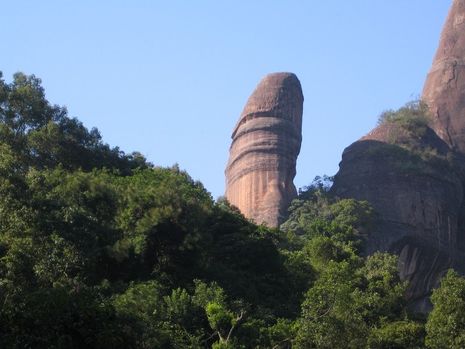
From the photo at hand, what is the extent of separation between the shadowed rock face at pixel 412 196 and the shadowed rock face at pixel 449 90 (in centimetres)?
275

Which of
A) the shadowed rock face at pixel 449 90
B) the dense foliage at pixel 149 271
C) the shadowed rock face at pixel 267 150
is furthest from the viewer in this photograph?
the shadowed rock face at pixel 449 90

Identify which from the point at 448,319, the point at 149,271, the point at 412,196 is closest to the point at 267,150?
the point at 412,196

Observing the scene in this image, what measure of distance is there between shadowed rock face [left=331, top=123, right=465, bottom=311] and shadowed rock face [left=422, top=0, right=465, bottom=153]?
2.75m

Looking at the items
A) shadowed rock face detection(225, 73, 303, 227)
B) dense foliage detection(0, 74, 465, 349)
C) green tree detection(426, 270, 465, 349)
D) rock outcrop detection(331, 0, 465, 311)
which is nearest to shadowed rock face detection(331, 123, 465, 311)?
rock outcrop detection(331, 0, 465, 311)

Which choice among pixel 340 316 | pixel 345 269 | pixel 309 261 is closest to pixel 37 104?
pixel 309 261

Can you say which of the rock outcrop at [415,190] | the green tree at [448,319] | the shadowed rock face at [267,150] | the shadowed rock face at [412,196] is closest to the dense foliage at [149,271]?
the green tree at [448,319]

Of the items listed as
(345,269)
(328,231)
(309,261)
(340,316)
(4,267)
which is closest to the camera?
(4,267)

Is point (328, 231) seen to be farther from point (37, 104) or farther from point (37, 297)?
point (37, 297)

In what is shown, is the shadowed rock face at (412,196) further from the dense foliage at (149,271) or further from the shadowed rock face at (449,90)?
the dense foliage at (149,271)

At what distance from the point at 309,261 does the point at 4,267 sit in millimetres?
11416

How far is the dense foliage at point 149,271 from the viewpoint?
55.7ft

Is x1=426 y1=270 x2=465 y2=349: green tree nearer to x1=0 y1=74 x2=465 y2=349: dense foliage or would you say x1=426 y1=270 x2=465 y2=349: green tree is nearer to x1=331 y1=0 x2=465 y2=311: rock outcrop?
x1=0 y1=74 x2=465 y2=349: dense foliage

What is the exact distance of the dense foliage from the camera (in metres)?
17.0

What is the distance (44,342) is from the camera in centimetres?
1506
